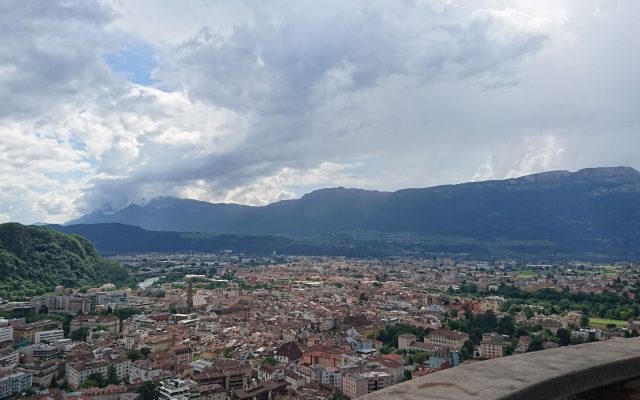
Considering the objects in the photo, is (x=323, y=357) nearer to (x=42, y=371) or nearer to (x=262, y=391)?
(x=262, y=391)

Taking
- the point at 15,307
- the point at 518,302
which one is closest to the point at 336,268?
the point at 518,302

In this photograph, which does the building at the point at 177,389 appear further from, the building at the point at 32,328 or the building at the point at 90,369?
the building at the point at 32,328

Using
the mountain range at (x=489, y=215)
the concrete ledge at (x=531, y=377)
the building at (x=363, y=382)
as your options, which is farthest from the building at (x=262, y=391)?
the mountain range at (x=489, y=215)

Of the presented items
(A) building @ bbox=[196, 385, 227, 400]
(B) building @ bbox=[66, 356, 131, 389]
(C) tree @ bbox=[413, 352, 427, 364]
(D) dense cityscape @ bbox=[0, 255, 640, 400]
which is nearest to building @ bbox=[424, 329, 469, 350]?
(D) dense cityscape @ bbox=[0, 255, 640, 400]

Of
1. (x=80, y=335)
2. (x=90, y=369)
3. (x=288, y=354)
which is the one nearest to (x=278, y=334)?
(x=288, y=354)

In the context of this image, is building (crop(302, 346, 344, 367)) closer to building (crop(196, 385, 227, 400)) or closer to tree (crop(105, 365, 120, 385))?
building (crop(196, 385, 227, 400))
